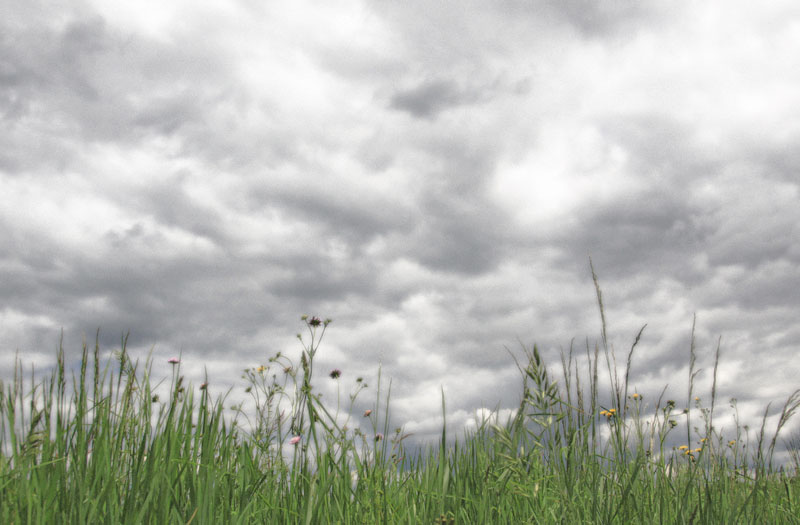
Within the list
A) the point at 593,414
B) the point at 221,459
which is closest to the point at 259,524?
the point at 221,459

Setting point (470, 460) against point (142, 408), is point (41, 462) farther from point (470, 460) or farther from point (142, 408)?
point (470, 460)

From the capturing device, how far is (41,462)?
2.40 meters

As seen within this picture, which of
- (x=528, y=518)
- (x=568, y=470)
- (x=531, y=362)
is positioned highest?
(x=531, y=362)

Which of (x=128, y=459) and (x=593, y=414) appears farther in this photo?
(x=593, y=414)

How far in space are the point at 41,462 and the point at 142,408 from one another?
418mm

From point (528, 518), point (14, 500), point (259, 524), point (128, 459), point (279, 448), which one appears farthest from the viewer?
point (279, 448)

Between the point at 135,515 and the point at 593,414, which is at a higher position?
the point at 593,414

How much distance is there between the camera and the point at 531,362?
2639mm

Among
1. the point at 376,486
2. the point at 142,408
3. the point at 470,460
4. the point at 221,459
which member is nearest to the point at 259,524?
the point at 221,459

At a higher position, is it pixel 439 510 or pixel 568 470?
pixel 568 470

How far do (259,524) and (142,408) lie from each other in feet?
2.47

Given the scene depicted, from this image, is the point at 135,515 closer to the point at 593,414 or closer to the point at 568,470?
the point at 568,470

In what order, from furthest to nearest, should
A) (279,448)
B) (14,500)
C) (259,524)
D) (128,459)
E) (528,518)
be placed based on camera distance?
(279,448), (528,518), (259,524), (128,459), (14,500)

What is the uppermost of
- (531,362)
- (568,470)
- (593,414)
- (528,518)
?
(531,362)
